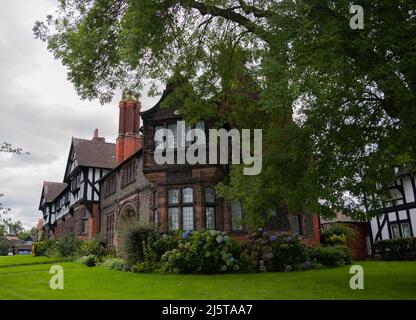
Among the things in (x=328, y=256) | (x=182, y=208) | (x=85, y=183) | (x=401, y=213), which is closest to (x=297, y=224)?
(x=328, y=256)

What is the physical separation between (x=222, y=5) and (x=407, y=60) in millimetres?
7898

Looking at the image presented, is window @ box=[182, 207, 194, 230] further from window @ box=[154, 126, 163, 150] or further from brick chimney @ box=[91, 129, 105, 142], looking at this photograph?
brick chimney @ box=[91, 129, 105, 142]

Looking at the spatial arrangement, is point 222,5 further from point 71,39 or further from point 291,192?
point 291,192

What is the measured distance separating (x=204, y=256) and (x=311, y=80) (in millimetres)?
9137

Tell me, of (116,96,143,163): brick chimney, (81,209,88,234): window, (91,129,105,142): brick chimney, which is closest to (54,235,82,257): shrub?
(81,209,88,234): window

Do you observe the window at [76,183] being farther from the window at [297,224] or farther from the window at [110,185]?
the window at [297,224]

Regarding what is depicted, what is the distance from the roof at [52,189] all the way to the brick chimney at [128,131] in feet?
71.7

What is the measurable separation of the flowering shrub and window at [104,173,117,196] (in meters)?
15.9

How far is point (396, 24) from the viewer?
7.48m

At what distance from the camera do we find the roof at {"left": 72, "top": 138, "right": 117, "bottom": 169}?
3509cm

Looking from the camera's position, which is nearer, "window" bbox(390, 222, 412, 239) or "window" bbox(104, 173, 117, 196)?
"window" bbox(390, 222, 412, 239)

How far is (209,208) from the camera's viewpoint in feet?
62.3

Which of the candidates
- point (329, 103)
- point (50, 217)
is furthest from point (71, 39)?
point (50, 217)

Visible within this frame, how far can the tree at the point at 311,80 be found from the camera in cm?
765
